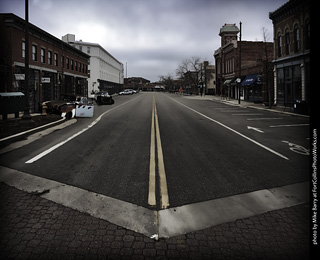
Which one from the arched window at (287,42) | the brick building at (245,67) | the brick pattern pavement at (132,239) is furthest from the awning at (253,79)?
the brick pattern pavement at (132,239)

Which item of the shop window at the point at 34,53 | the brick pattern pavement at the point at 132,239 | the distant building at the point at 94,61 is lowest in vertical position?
the brick pattern pavement at the point at 132,239

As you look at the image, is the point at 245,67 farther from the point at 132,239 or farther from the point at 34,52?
the point at 132,239

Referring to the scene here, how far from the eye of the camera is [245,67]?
4172 centimetres

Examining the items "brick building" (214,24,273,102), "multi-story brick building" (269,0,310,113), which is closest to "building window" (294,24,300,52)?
"multi-story brick building" (269,0,310,113)

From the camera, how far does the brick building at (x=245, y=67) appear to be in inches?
1281

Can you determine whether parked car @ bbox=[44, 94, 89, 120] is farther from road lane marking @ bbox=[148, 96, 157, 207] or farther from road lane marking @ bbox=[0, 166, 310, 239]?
road lane marking @ bbox=[0, 166, 310, 239]

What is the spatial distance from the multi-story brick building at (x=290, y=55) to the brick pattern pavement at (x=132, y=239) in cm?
2157

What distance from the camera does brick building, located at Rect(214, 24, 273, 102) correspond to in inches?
1281

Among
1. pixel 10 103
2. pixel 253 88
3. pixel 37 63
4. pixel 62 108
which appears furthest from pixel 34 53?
pixel 253 88

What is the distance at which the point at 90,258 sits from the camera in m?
2.65

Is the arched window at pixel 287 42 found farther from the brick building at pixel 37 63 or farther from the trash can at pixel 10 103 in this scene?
the trash can at pixel 10 103

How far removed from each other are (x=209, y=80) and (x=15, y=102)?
236 ft

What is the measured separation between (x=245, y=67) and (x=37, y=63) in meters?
32.4

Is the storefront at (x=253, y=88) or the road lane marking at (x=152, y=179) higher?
the storefront at (x=253, y=88)
